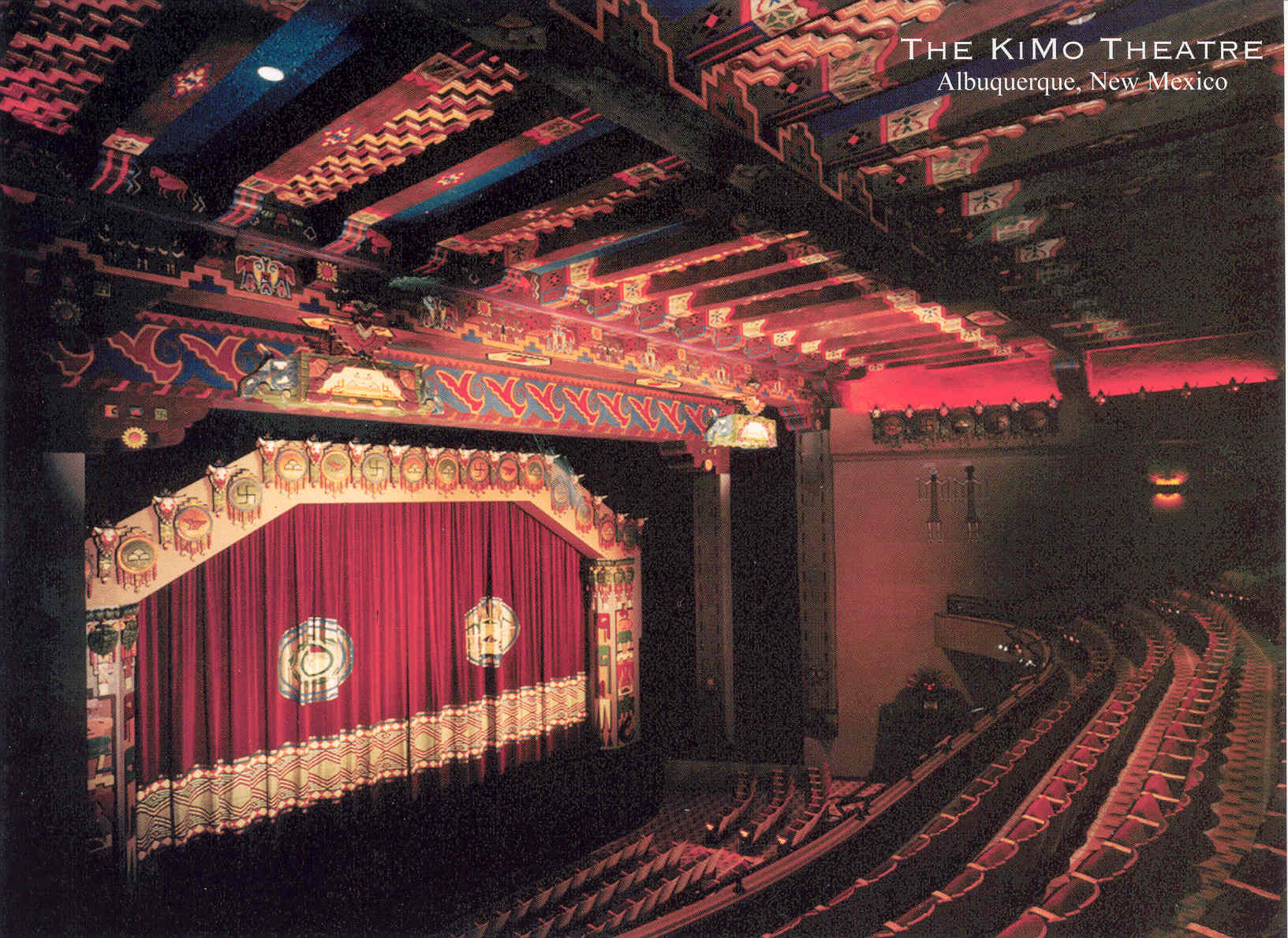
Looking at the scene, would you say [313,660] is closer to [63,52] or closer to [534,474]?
[534,474]

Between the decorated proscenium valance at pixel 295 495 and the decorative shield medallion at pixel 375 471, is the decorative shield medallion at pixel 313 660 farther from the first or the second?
the decorative shield medallion at pixel 375 471

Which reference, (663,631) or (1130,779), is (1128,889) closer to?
(1130,779)

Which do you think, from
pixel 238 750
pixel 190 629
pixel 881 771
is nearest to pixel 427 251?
pixel 190 629

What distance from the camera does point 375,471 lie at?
5.93 meters

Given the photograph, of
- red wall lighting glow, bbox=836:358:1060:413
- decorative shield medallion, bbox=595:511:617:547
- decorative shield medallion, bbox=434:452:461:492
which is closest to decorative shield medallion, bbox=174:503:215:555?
decorative shield medallion, bbox=434:452:461:492

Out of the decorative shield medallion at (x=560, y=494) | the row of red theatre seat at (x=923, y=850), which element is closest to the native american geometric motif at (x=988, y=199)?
the row of red theatre seat at (x=923, y=850)

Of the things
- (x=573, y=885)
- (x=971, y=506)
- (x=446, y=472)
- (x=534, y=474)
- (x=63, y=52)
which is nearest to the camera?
(x=63, y=52)

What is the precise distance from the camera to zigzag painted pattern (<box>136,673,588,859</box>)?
5.24m

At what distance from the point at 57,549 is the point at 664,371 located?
3.93m

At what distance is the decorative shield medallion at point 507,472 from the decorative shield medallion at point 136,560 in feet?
9.49

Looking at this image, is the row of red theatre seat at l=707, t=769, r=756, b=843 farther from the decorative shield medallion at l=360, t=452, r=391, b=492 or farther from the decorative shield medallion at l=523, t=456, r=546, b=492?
the decorative shield medallion at l=360, t=452, r=391, b=492

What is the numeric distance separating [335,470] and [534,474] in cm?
204

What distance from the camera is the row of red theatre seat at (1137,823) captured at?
168 cm

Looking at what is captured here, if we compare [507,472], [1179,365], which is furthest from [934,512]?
[507,472]
